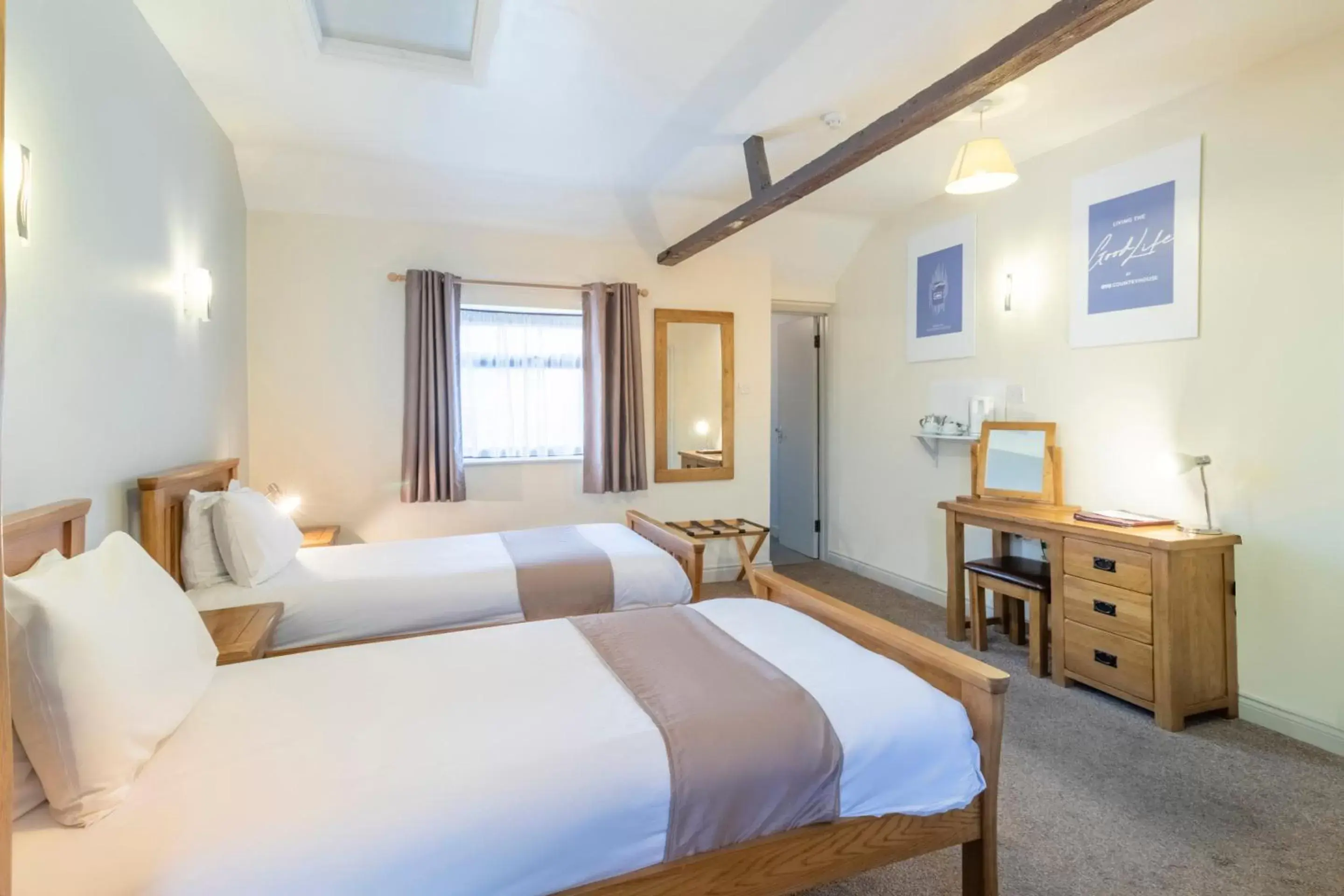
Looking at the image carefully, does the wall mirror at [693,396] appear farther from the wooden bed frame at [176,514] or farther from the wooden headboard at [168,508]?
the wooden headboard at [168,508]

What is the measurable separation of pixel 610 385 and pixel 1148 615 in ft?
9.71

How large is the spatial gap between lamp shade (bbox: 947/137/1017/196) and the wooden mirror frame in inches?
52.2

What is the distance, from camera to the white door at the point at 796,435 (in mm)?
5367

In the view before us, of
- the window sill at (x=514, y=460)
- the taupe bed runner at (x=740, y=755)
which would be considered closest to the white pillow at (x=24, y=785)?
the taupe bed runner at (x=740, y=755)

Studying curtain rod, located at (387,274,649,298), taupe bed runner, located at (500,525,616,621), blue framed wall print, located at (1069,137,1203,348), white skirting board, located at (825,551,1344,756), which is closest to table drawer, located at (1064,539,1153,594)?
white skirting board, located at (825,551,1344,756)

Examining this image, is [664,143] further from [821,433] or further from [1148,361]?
[821,433]

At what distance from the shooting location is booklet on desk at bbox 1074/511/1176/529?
2773mm

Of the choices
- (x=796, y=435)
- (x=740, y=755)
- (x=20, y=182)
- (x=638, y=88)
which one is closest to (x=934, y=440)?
(x=796, y=435)

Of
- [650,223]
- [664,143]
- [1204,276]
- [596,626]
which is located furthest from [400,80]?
[1204,276]

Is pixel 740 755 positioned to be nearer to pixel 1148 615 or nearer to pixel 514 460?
pixel 1148 615

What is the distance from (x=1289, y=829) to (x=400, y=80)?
3914 mm

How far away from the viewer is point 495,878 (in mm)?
1106

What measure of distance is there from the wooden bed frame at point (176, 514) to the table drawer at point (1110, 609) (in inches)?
64.2

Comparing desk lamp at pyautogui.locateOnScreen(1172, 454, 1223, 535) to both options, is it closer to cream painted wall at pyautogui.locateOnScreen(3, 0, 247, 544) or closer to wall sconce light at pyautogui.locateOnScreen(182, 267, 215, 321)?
cream painted wall at pyautogui.locateOnScreen(3, 0, 247, 544)
